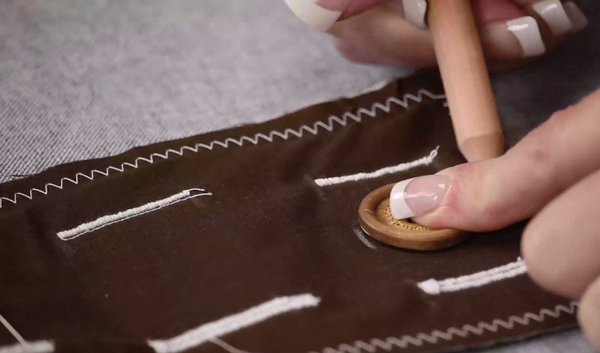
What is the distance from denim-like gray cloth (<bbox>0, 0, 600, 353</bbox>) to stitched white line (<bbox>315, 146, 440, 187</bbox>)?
9 centimetres

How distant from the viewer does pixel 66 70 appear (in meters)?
0.61

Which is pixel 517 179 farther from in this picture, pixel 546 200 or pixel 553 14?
pixel 553 14

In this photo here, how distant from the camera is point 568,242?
278mm

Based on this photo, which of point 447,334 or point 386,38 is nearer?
point 447,334

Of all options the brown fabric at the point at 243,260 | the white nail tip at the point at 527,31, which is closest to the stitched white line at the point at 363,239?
the brown fabric at the point at 243,260

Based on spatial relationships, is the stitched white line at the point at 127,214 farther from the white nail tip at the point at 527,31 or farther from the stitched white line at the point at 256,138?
the white nail tip at the point at 527,31

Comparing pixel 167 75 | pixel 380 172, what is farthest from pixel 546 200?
pixel 167 75

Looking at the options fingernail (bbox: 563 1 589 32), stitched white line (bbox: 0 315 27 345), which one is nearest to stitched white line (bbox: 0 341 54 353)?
stitched white line (bbox: 0 315 27 345)

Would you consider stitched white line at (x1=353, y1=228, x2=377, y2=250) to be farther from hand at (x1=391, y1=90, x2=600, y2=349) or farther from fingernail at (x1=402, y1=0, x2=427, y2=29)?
fingernail at (x1=402, y1=0, x2=427, y2=29)

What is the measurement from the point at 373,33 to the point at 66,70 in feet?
1.01

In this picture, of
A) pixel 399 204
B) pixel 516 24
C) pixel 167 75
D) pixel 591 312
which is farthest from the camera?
pixel 167 75

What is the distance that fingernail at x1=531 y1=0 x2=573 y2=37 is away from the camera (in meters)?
0.48

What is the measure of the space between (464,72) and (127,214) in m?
0.25

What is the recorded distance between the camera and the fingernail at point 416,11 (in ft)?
1.50
